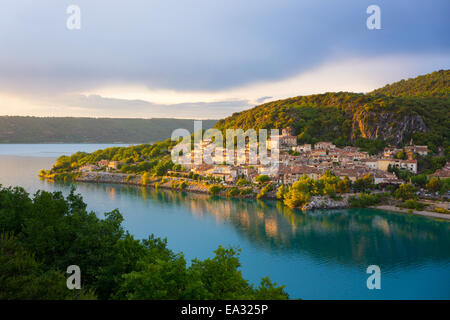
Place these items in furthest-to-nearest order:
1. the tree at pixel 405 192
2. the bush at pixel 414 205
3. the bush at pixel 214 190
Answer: the bush at pixel 214 190 → the tree at pixel 405 192 → the bush at pixel 414 205

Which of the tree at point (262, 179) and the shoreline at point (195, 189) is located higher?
the tree at point (262, 179)

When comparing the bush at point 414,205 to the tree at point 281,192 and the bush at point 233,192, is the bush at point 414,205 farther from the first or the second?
the bush at point 233,192

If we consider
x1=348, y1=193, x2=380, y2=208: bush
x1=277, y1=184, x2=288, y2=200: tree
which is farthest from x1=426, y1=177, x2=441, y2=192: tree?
x1=277, y1=184, x2=288, y2=200: tree

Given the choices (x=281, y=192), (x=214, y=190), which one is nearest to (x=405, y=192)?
(x=281, y=192)

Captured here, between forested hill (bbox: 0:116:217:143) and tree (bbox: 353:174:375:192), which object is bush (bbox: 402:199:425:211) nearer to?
tree (bbox: 353:174:375:192)

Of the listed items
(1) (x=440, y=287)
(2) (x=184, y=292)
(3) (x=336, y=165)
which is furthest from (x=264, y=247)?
(3) (x=336, y=165)

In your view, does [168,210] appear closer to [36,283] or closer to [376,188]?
[376,188]

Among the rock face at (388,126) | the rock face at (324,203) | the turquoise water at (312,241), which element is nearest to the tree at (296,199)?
the rock face at (324,203)
